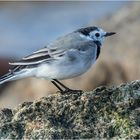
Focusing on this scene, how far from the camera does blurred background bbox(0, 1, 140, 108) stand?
14.1m

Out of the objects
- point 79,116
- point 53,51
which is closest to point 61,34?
point 53,51

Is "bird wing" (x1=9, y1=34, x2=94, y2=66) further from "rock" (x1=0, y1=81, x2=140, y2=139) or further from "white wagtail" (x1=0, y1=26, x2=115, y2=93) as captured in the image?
"rock" (x1=0, y1=81, x2=140, y2=139)

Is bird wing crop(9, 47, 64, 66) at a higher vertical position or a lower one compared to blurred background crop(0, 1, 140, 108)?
lower

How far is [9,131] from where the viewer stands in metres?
7.25

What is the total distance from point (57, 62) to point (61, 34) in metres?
10.8

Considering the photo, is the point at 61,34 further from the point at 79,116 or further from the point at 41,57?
the point at 79,116

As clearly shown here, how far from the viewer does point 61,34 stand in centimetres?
2005

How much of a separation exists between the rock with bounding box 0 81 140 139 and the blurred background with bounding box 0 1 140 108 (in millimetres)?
5812

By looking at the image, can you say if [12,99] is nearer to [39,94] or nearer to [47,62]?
[39,94]

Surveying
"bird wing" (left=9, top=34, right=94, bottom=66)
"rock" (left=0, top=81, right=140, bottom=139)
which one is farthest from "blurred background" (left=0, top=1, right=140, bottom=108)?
"rock" (left=0, top=81, right=140, bottom=139)

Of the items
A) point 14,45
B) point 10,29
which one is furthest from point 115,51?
point 10,29

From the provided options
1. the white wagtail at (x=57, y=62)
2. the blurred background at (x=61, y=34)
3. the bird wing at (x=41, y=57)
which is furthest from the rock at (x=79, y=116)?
the blurred background at (x=61, y=34)

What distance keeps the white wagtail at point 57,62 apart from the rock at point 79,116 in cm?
128

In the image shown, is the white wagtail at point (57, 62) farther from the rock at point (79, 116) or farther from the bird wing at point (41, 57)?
the rock at point (79, 116)
